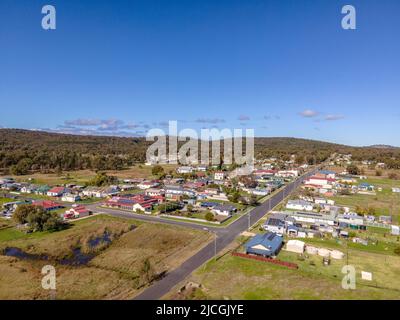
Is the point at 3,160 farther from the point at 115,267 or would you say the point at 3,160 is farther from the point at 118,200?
the point at 115,267

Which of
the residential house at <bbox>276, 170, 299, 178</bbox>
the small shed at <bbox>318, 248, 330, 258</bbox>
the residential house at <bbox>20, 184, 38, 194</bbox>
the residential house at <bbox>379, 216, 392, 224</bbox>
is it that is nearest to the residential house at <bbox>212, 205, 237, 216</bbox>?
the small shed at <bbox>318, 248, 330, 258</bbox>

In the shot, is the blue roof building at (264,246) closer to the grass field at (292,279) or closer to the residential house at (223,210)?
the grass field at (292,279)

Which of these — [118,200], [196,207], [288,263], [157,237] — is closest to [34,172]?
[118,200]

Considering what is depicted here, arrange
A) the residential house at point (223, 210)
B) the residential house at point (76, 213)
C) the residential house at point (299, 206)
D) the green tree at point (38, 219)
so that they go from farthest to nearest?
the residential house at point (299, 206) < the residential house at point (223, 210) < the residential house at point (76, 213) < the green tree at point (38, 219)

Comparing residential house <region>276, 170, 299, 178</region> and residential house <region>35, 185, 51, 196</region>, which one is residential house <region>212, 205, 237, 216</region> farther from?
residential house <region>276, 170, 299, 178</region>

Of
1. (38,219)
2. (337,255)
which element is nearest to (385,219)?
(337,255)

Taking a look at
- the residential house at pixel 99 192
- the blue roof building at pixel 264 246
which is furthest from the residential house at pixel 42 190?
the blue roof building at pixel 264 246

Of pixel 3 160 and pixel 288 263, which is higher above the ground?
pixel 3 160
